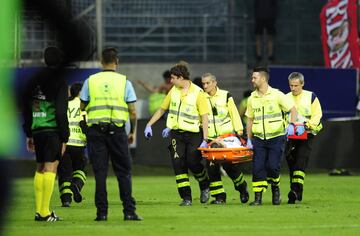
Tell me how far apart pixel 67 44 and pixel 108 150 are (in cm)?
859

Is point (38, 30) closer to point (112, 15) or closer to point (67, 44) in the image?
point (67, 44)

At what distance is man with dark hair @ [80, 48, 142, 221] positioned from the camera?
12.4 m

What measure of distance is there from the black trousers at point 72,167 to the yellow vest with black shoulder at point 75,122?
3.5 inches

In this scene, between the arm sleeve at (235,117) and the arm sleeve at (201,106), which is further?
the arm sleeve at (235,117)

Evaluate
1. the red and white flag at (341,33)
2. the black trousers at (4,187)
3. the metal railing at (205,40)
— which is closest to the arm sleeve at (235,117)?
the red and white flag at (341,33)

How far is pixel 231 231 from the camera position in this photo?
37.6 feet

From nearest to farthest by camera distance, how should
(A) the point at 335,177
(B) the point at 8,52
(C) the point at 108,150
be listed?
(B) the point at 8,52 → (C) the point at 108,150 → (A) the point at 335,177

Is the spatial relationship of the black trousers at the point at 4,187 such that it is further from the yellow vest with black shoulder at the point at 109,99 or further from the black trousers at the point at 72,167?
the black trousers at the point at 72,167

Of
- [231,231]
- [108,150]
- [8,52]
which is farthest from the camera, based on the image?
[108,150]

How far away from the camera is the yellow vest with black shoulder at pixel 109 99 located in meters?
12.5

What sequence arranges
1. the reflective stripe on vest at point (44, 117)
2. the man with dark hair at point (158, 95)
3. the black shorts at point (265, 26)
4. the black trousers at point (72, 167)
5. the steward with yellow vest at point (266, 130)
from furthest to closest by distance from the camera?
the black shorts at point (265, 26), the man with dark hair at point (158, 95), the black trousers at point (72, 167), the steward with yellow vest at point (266, 130), the reflective stripe on vest at point (44, 117)

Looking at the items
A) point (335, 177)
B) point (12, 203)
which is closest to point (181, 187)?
point (335, 177)

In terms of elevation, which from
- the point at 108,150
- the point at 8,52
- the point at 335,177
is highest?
the point at 8,52

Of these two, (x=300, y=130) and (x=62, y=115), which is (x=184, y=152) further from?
(x=62, y=115)
